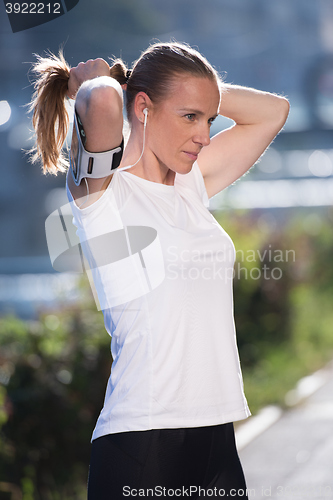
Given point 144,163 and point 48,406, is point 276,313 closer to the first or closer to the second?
point 48,406

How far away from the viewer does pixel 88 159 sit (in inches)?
57.4

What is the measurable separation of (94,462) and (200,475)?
257 millimetres

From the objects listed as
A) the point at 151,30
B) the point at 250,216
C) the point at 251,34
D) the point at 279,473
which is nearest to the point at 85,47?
the point at 279,473

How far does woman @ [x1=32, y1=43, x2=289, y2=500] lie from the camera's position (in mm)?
1530

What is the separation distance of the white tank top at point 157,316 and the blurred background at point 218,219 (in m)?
0.66

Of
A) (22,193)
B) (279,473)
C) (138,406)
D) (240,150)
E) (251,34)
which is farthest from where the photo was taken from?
(22,193)

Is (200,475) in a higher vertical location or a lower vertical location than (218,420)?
lower

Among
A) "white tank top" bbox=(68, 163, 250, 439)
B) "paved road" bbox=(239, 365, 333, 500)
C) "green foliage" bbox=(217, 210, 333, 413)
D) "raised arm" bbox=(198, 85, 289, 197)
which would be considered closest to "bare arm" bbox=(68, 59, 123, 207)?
"white tank top" bbox=(68, 163, 250, 439)

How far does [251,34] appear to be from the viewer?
A: 13195 mm

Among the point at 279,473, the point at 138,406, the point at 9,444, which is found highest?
the point at 138,406

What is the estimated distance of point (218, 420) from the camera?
1602mm

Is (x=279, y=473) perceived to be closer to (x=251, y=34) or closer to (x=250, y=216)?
(x=250, y=216)

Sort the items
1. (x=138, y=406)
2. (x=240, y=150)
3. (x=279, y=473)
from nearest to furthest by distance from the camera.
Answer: (x=138, y=406) → (x=240, y=150) → (x=279, y=473)

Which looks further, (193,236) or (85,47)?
(85,47)
